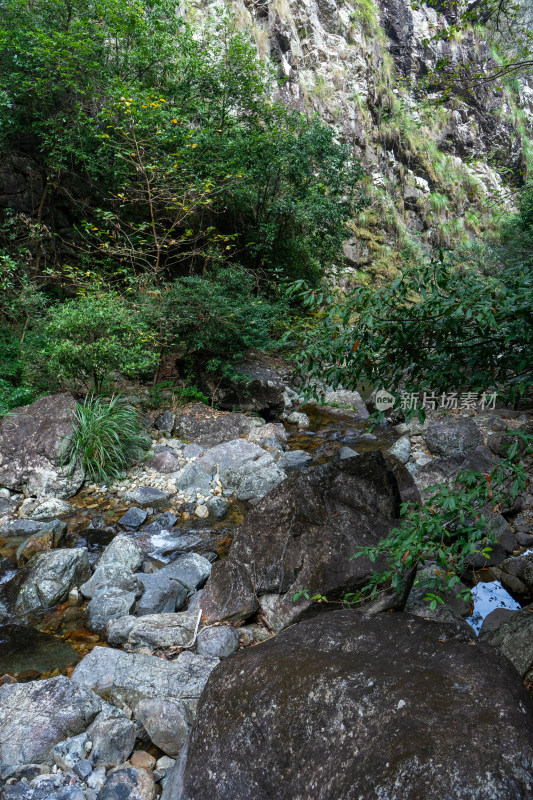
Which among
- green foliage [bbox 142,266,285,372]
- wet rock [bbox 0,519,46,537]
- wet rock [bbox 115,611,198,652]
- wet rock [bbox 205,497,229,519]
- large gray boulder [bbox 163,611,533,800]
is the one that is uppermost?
green foliage [bbox 142,266,285,372]

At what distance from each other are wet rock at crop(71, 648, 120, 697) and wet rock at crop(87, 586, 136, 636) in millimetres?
413

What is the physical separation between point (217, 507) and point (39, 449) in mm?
2476

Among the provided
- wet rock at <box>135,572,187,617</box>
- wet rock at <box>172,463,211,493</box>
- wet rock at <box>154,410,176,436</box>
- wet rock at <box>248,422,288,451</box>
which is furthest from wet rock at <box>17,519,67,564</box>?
wet rock at <box>248,422,288,451</box>

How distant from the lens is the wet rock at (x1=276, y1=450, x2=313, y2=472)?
691cm

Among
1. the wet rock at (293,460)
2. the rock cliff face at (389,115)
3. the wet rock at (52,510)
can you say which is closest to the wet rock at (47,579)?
the wet rock at (52,510)

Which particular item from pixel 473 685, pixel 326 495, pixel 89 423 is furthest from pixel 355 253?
pixel 473 685

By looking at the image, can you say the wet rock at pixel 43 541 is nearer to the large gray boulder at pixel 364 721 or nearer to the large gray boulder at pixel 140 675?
the large gray boulder at pixel 140 675

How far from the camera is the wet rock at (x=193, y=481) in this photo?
6.27m

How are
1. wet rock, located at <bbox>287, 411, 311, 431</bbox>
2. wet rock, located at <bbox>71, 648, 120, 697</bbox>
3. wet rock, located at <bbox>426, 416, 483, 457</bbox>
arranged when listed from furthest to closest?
wet rock, located at <bbox>287, 411, 311, 431</bbox> → wet rock, located at <bbox>426, 416, 483, 457</bbox> → wet rock, located at <bbox>71, 648, 120, 697</bbox>

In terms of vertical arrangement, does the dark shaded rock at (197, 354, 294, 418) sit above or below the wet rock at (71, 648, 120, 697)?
above

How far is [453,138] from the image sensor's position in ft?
87.9

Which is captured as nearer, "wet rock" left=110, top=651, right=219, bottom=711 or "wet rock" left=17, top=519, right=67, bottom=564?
"wet rock" left=110, top=651, right=219, bottom=711

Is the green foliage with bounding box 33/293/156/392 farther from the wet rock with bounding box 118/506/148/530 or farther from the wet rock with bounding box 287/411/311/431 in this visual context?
the wet rock with bounding box 287/411/311/431
